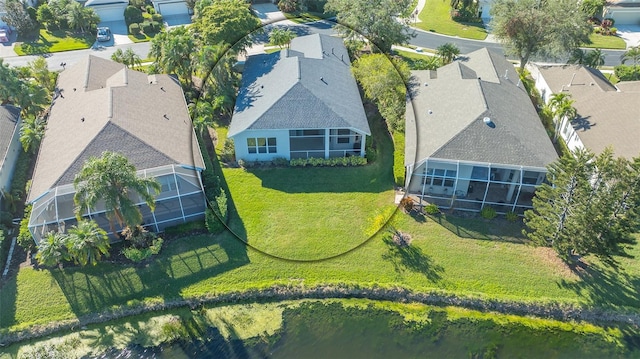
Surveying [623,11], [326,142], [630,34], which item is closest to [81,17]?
[326,142]

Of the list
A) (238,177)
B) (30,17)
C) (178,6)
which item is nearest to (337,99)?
(238,177)

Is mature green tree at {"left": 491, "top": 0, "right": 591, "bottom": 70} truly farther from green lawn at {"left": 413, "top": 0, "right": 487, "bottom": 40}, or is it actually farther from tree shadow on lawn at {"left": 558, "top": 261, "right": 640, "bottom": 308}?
tree shadow on lawn at {"left": 558, "top": 261, "right": 640, "bottom": 308}

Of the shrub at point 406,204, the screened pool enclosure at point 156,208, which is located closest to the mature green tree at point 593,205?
the shrub at point 406,204

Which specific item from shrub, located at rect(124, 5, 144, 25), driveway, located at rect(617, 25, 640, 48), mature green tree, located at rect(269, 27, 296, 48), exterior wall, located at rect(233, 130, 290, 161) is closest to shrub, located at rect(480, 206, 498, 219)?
exterior wall, located at rect(233, 130, 290, 161)

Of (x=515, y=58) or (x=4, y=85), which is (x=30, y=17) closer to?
(x=4, y=85)

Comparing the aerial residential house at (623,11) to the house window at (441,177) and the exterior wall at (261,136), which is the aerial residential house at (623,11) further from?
the exterior wall at (261,136)

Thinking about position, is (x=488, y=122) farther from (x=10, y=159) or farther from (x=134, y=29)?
(x=134, y=29)

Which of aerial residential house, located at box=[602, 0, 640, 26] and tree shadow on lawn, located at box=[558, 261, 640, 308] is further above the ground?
aerial residential house, located at box=[602, 0, 640, 26]

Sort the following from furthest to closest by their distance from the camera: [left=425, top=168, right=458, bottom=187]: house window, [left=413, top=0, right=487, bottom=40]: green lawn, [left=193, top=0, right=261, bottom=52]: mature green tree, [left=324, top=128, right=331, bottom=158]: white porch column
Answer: [left=413, top=0, right=487, bottom=40]: green lawn → [left=193, top=0, right=261, bottom=52]: mature green tree → [left=324, top=128, right=331, bottom=158]: white porch column → [left=425, top=168, right=458, bottom=187]: house window
